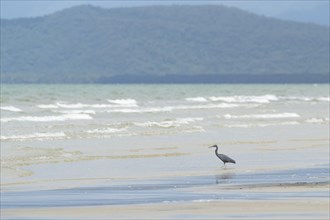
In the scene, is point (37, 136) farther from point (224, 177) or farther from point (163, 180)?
point (163, 180)

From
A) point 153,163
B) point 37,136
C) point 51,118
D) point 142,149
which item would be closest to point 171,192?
point 153,163

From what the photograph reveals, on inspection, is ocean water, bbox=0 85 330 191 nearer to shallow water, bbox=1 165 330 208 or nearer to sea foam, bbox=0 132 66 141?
sea foam, bbox=0 132 66 141

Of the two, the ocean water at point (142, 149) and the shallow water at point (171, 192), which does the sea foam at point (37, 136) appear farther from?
the shallow water at point (171, 192)

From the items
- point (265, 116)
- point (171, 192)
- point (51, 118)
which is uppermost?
point (265, 116)

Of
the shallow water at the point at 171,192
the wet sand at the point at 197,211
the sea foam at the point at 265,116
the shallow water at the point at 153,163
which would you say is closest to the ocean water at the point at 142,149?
the shallow water at the point at 153,163

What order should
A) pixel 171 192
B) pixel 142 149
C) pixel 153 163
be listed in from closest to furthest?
pixel 171 192 < pixel 153 163 < pixel 142 149

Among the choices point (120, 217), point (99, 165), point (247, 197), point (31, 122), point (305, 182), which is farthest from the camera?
point (31, 122)

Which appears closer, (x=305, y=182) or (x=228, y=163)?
(x=305, y=182)

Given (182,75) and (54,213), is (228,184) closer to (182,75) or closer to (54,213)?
(54,213)

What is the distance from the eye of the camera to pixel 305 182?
49.9 feet

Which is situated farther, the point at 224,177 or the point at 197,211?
the point at 224,177

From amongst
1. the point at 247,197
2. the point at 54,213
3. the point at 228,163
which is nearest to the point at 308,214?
the point at 247,197

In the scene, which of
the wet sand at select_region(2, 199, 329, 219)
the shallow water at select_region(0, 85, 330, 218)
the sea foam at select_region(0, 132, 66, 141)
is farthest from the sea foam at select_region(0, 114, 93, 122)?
the wet sand at select_region(2, 199, 329, 219)

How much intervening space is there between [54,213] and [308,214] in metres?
2.91
